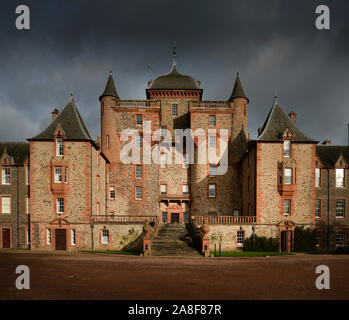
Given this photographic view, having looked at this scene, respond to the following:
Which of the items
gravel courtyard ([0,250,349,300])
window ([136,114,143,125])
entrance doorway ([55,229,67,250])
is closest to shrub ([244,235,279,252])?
gravel courtyard ([0,250,349,300])

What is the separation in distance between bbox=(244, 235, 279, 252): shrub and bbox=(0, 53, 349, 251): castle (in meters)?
0.61

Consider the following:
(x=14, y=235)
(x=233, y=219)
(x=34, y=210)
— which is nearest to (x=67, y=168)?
(x=34, y=210)

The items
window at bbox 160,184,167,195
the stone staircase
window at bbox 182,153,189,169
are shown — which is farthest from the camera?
window at bbox 182,153,189,169

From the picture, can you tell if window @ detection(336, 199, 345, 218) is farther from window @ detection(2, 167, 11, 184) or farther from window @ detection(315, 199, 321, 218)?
window @ detection(2, 167, 11, 184)

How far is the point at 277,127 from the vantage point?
28.5m

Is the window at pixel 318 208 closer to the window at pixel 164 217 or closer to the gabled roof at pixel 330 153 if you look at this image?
the gabled roof at pixel 330 153

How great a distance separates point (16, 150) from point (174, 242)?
76.3 ft

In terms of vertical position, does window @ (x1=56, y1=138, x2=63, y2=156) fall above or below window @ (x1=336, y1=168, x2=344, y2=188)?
above

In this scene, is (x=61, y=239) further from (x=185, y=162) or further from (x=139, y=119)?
(x=185, y=162)

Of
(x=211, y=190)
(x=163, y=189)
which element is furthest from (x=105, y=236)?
(x=211, y=190)

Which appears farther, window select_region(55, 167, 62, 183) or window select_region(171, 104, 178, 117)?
window select_region(171, 104, 178, 117)

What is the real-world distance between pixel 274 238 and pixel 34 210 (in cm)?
2537

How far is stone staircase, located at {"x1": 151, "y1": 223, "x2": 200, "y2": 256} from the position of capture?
908 inches
